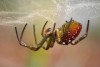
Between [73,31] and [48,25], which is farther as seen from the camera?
[48,25]

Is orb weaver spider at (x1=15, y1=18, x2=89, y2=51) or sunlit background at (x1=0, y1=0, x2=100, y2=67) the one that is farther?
→ sunlit background at (x1=0, y1=0, x2=100, y2=67)

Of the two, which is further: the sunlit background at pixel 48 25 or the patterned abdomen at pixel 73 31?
the sunlit background at pixel 48 25

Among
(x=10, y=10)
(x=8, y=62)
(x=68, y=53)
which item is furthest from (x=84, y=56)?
(x=10, y=10)

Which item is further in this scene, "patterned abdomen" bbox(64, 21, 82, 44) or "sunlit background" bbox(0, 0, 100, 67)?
"sunlit background" bbox(0, 0, 100, 67)

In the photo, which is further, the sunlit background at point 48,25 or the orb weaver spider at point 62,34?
the sunlit background at point 48,25
